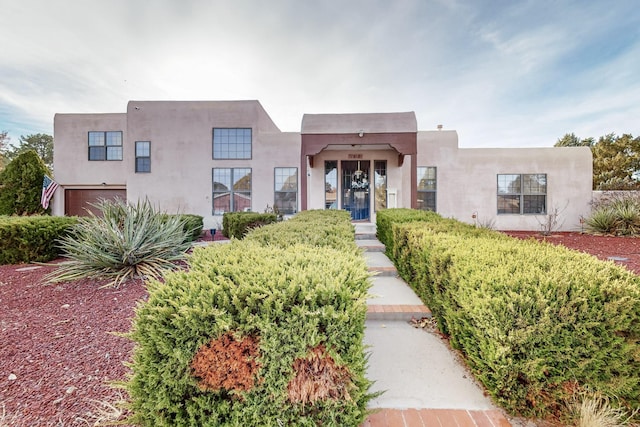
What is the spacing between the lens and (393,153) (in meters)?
11.1

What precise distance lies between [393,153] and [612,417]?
10213mm

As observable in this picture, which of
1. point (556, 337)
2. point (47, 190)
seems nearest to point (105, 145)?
point (47, 190)

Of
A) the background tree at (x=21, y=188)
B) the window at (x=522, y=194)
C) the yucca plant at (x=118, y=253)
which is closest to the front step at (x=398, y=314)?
the yucca plant at (x=118, y=253)

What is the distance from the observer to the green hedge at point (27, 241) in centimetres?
530

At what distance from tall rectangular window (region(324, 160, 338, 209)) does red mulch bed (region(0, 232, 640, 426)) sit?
8100 mm

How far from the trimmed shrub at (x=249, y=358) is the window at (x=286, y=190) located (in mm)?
10434

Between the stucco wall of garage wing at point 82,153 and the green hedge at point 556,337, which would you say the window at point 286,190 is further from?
the green hedge at point 556,337

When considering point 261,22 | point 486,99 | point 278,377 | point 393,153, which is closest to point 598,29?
point 486,99

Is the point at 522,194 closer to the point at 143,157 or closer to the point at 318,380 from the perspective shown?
the point at 318,380

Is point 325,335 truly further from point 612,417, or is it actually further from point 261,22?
point 261,22

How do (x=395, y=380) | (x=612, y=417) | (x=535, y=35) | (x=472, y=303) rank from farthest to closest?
(x=535, y=35)
(x=395, y=380)
(x=472, y=303)
(x=612, y=417)

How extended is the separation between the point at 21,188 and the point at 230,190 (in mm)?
10261

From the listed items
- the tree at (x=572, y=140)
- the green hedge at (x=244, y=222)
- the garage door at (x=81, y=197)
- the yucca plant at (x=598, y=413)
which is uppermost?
the tree at (x=572, y=140)

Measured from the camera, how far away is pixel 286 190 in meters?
11.9
